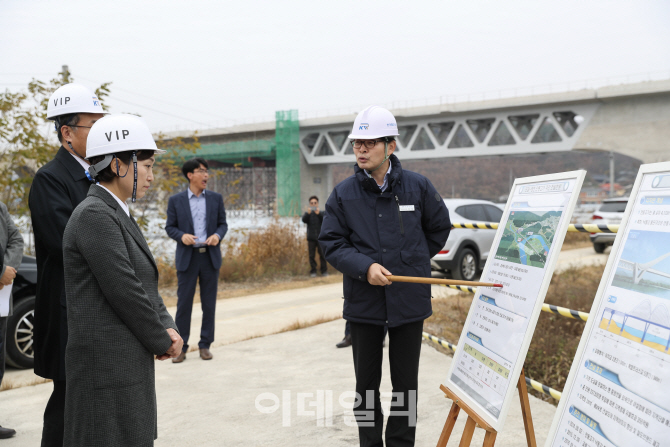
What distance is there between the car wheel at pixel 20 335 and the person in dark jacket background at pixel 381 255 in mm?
3818

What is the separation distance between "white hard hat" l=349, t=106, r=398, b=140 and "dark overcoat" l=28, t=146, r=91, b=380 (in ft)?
5.31

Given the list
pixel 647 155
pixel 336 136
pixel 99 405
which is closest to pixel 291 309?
pixel 99 405

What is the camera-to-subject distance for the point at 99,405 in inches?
89.0

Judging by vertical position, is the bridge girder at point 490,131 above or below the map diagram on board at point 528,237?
above

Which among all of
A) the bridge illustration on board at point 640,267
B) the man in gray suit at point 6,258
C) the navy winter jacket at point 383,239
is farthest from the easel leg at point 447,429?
the man in gray suit at point 6,258

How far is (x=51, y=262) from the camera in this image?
2846 millimetres

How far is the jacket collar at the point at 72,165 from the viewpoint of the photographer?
2.93 metres

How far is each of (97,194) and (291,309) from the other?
7.18 m

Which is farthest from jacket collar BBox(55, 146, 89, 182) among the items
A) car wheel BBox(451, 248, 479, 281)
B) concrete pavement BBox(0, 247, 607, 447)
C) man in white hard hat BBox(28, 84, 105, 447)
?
car wheel BBox(451, 248, 479, 281)

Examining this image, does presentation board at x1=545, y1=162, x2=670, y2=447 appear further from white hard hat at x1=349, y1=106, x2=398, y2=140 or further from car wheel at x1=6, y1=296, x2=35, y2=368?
car wheel at x1=6, y1=296, x2=35, y2=368

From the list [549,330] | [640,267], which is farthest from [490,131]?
[640,267]

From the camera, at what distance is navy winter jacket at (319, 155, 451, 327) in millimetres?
3236

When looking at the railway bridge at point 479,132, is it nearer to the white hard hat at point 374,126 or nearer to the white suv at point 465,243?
the white suv at point 465,243

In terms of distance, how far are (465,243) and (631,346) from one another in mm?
10505
